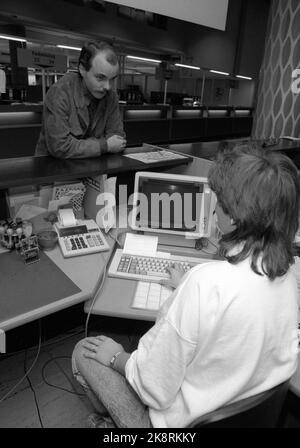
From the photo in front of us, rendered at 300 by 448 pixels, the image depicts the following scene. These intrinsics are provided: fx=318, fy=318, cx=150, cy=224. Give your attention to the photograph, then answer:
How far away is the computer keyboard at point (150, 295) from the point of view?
122 centimetres

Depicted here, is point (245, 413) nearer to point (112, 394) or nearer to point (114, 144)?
point (112, 394)

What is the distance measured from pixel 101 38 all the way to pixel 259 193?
544 centimetres

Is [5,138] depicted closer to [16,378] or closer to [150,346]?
[16,378]

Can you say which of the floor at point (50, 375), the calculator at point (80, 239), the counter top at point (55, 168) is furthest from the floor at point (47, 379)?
the counter top at point (55, 168)

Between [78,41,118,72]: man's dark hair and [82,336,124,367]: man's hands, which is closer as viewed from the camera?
[82,336,124,367]: man's hands

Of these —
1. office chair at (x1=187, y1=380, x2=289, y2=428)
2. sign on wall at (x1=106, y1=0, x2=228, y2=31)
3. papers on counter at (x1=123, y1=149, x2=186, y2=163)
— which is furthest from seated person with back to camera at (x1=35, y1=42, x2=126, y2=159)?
sign on wall at (x1=106, y1=0, x2=228, y2=31)

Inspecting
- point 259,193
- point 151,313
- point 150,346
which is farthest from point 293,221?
point 151,313

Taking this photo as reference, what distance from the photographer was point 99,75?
5.54ft

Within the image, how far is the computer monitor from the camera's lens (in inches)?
62.0

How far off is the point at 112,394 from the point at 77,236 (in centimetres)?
78

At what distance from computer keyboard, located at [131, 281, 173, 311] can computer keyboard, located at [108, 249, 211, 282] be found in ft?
0.13

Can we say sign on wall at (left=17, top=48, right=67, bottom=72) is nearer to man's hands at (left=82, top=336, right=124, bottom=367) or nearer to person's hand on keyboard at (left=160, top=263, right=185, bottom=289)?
person's hand on keyboard at (left=160, top=263, right=185, bottom=289)

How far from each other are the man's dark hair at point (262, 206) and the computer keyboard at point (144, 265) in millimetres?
607

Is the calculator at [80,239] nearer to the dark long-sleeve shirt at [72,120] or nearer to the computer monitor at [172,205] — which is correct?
the computer monitor at [172,205]
